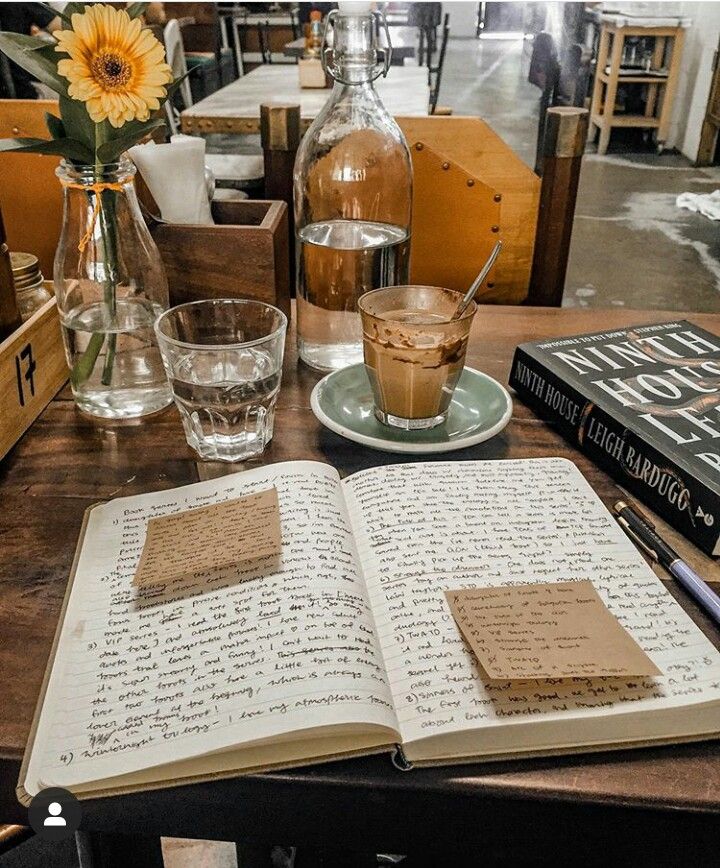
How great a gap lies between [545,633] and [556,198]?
0.96 m

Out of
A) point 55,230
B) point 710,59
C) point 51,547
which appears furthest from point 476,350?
point 710,59

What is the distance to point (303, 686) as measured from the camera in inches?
17.5

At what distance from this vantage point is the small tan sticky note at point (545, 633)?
1.51 feet

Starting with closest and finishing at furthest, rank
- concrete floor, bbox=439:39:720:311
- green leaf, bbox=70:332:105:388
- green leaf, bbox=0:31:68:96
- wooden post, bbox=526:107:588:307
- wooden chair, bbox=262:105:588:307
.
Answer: green leaf, bbox=0:31:68:96
green leaf, bbox=70:332:105:388
wooden post, bbox=526:107:588:307
wooden chair, bbox=262:105:588:307
concrete floor, bbox=439:39:720:311

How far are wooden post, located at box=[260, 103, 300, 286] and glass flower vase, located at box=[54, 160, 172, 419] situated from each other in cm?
50

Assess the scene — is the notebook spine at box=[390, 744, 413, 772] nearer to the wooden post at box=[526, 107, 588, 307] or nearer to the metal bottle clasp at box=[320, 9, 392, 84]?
the metal bottle clasp at box=[320, 9, 392, 84]

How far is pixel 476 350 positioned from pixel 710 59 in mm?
5088

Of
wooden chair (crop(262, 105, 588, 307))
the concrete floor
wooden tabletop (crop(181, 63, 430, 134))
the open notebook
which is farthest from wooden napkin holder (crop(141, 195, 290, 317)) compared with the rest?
the concrete floor

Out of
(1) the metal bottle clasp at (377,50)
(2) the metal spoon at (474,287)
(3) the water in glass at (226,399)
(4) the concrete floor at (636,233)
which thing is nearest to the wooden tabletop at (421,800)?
(3) the water in glass at (226,399)

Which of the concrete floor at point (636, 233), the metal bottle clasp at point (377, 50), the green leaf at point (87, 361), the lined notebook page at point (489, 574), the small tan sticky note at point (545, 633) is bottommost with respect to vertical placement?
the concrete floor at point (636, 233)

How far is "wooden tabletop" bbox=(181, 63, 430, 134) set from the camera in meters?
2.61

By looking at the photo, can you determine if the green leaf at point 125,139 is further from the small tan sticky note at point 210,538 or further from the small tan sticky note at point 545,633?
the small tan sticky note at point 545,633

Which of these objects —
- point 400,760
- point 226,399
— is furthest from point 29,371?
point 400,760
